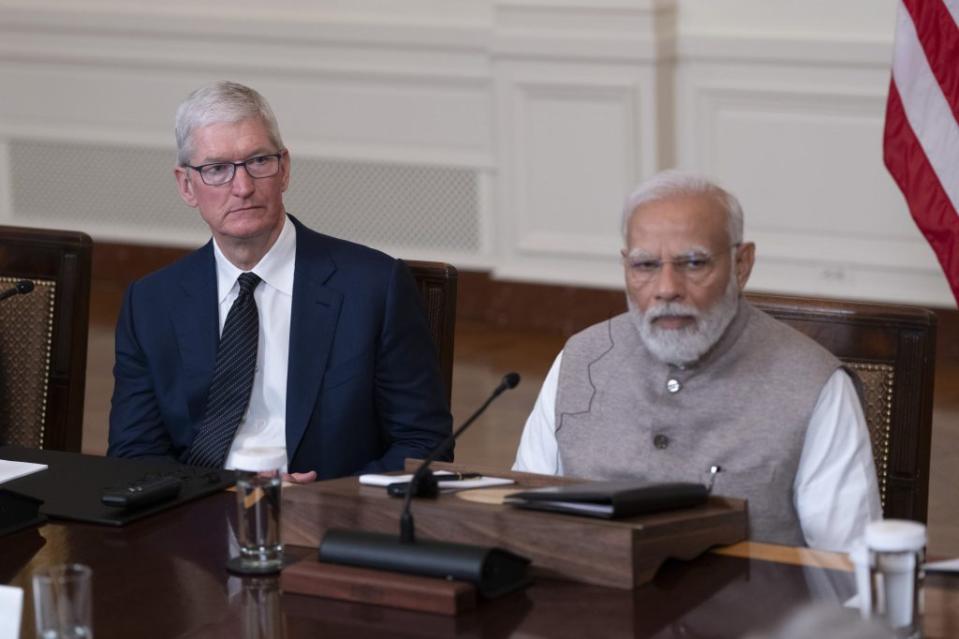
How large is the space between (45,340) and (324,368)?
28.1 inches

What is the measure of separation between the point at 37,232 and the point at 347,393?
2.81ft

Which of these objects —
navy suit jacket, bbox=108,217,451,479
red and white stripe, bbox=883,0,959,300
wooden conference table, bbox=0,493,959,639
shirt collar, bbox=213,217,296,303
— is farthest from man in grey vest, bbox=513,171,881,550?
red and white stripe, bbox=883,0,959,300

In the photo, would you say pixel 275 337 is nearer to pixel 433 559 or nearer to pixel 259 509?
pixel 259 509

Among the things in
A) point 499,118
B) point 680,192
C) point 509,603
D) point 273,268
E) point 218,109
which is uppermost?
point 499,118

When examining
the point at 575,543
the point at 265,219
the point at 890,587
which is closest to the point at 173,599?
A: the point at 575,543

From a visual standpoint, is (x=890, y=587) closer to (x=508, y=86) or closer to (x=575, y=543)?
(x=575, y=543)

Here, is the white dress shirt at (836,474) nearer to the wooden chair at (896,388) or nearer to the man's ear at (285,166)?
the wooden chair at (896,388)

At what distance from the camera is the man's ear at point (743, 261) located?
284 centimetres

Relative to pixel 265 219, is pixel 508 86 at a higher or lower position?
higher

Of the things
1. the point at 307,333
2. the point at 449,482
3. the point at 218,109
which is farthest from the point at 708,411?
the point at 218,109

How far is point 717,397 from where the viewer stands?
2.78 meters

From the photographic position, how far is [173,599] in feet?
7.59

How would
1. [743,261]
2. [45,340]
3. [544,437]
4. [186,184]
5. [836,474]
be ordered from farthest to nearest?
1. [45,340]
2. [186,184]
3. [544,437]
4. [743,261]
5. [836,474]

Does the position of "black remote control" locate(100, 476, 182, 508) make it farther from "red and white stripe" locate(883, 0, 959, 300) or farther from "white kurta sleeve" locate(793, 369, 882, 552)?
"red and white stripe" locate(883, 0, 959, 300)
